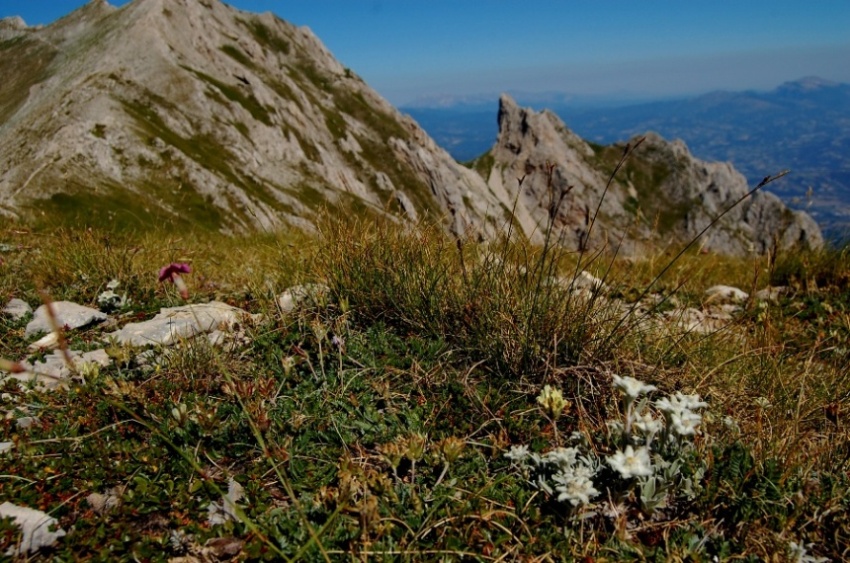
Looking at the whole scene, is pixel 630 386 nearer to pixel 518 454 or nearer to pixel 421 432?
pixel 518 454

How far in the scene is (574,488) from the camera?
273 cm

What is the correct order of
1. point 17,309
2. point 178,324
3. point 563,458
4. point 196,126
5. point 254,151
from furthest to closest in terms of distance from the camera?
1. point 254,151
2. point 196,126
3. point 17,309
4. point 178,324
5. point 563,458

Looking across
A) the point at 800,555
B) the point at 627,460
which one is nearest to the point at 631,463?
the point at 627,460

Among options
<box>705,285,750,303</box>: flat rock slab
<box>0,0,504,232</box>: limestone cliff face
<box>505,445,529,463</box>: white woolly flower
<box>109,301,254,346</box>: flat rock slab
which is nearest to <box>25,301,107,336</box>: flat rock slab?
<box>109,301,254,346</box>: flat rock slab

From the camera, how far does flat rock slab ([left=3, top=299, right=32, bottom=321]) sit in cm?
550

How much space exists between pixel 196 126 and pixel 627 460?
94.0m

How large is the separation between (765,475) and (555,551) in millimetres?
1380

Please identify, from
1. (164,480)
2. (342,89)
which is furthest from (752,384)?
(342,89)

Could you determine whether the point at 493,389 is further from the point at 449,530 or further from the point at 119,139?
the point at 119,139

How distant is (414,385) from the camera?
13.0 feet

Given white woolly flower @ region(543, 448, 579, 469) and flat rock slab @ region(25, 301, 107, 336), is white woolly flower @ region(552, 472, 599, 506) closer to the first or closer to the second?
white woolly flower @ region(543, 448, 579, 469)

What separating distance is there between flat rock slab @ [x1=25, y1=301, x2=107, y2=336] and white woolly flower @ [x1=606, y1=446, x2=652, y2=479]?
5.37 metres

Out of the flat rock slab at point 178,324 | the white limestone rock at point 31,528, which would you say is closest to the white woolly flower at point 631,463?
the white limestone rock at point 31,528

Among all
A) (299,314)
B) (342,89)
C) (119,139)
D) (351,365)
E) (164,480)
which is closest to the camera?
(164,480)
